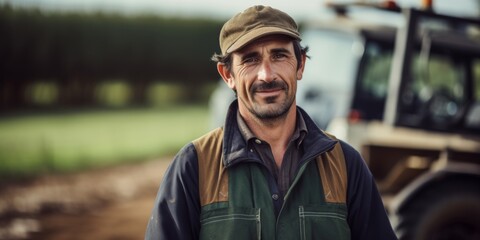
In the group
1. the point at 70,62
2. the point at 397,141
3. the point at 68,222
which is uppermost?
the point at 70,62

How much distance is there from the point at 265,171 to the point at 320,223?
27 centimetres

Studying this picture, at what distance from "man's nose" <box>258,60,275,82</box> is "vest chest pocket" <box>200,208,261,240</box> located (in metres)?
0.48

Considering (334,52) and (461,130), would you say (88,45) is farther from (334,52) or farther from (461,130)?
(461,130)

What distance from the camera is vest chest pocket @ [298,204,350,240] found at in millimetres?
2238

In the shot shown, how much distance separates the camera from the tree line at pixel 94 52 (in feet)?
49.5

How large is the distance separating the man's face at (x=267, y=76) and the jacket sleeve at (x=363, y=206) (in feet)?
1.05

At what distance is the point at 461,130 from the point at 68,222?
15.8 feet

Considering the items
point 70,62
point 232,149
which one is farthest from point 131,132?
point 232,149

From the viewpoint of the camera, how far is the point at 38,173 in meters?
10.9

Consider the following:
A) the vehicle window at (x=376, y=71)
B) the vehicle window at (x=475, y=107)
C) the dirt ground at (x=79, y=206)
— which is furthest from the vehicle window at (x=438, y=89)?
the dirt ground at (x=79, y=206)

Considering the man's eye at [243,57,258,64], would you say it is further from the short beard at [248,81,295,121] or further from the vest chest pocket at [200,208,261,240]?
the vest chest pocket at [200,208,261,240]

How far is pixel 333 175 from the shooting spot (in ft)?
7.63

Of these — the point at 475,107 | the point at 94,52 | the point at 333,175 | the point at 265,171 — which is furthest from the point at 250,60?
the point at 94,52

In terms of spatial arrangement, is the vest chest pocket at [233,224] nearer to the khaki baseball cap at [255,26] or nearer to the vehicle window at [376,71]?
the khaki baseball cap at [255,26]
